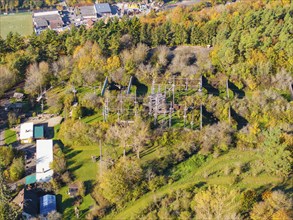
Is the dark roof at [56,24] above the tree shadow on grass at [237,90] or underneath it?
above

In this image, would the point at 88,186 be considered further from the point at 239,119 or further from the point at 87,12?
the point at 87,12

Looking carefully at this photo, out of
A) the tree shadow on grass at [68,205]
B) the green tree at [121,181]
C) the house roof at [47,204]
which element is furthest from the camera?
the green tree at [121,181]

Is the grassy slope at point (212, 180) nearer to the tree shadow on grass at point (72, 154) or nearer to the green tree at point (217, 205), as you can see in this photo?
the green tree at point (217, 205)

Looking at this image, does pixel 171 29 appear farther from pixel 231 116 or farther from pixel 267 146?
pixel 267 146

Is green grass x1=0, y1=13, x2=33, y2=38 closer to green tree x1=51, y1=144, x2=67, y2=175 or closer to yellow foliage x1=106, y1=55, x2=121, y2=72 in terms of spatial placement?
yellow foliage x1=106, y1=55, x2=121, y2=72

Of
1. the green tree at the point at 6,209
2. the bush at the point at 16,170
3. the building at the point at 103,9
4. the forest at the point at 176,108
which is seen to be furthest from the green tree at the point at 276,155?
the building at the point at 103,9

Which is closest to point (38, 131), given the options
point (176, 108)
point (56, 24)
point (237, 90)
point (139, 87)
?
point (139, 87)
